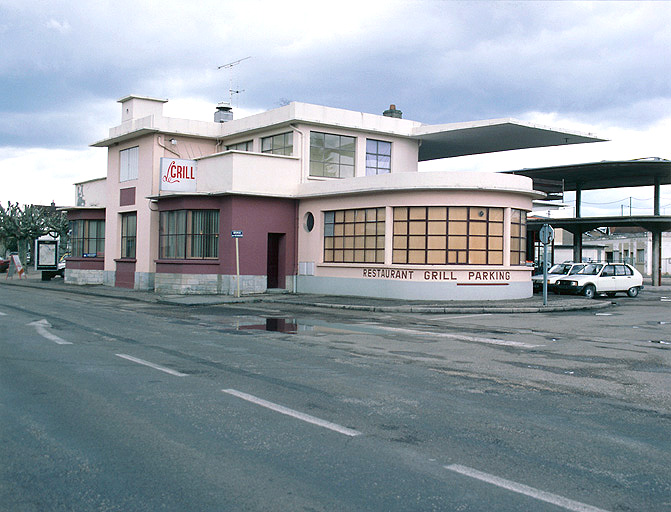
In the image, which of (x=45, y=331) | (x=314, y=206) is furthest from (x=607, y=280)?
(x=45, y=331)

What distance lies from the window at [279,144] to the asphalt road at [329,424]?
16507 mm

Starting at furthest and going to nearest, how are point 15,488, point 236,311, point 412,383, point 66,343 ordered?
point 236,311 < point 66,343 < point 412,383 < point 15,488

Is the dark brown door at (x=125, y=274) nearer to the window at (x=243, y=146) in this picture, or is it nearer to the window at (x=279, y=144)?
the window at (x=243, y=146)

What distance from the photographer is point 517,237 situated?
83.6 ft

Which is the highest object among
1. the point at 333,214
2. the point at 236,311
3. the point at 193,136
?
the point at 193,136

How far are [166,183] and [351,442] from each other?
76.7ft

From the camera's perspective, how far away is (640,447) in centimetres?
589

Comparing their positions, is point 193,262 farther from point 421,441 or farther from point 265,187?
point 421,441

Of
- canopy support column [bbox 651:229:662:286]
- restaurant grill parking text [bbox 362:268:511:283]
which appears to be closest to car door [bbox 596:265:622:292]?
restaurant grill parking text [bbox 362:268:511:283]

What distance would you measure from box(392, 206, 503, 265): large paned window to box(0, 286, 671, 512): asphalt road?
36.2 feet

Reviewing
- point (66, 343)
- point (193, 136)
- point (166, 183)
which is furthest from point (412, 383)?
point (193, 136)

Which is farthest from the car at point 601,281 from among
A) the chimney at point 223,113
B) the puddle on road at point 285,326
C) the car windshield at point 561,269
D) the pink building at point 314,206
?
the chimney at point 223,113

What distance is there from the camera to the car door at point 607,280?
1136 inches

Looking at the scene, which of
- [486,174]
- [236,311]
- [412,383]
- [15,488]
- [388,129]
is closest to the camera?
[15,488]
